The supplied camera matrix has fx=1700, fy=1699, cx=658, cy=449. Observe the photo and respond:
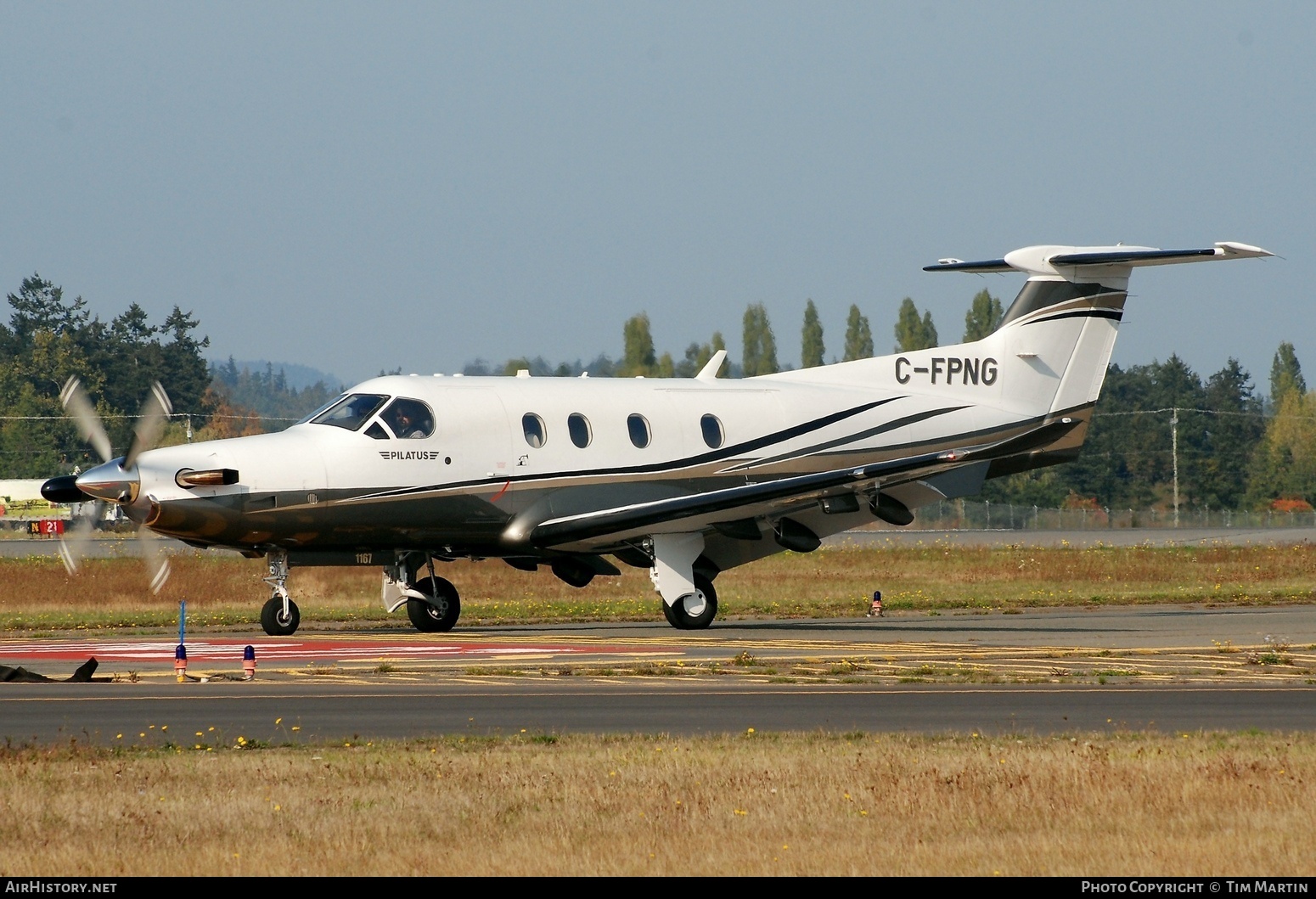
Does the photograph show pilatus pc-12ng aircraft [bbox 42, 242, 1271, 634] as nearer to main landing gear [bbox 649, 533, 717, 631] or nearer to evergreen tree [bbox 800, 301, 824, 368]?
main landing gear [bbox 649, 533, 717, 631]

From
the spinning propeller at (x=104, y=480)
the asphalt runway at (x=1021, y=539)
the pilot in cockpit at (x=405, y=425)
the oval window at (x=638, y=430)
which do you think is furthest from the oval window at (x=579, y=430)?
the asphalt runway at (x=1021, y=539)

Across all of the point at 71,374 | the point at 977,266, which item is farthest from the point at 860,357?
the point at 977,266

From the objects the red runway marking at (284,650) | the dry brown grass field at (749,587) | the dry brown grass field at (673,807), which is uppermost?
the dry brown grass field at (749,587)

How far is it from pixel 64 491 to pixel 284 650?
490 centimetres

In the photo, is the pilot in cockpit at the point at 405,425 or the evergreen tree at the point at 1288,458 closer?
the pilot in cockpit at the point at 405,425

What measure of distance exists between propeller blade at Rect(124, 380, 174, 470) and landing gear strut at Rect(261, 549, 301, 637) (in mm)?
2603

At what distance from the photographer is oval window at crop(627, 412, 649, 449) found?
2825 cm

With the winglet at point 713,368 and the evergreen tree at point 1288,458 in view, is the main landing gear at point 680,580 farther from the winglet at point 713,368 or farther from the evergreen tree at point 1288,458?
the evergreen tree at point 1288,458

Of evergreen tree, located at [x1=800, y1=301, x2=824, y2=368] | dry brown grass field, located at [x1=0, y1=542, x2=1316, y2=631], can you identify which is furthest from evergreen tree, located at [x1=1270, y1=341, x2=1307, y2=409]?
dry brown grass field, located at [x1=0, y1=542, x2=1316, y2=631]

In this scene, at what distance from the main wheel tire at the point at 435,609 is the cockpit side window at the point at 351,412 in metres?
3.39

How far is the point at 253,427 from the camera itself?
5098 inches

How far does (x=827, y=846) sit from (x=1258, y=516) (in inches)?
3651

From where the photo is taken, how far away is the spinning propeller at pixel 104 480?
958 inches

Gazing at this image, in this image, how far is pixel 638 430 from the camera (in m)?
28.3
